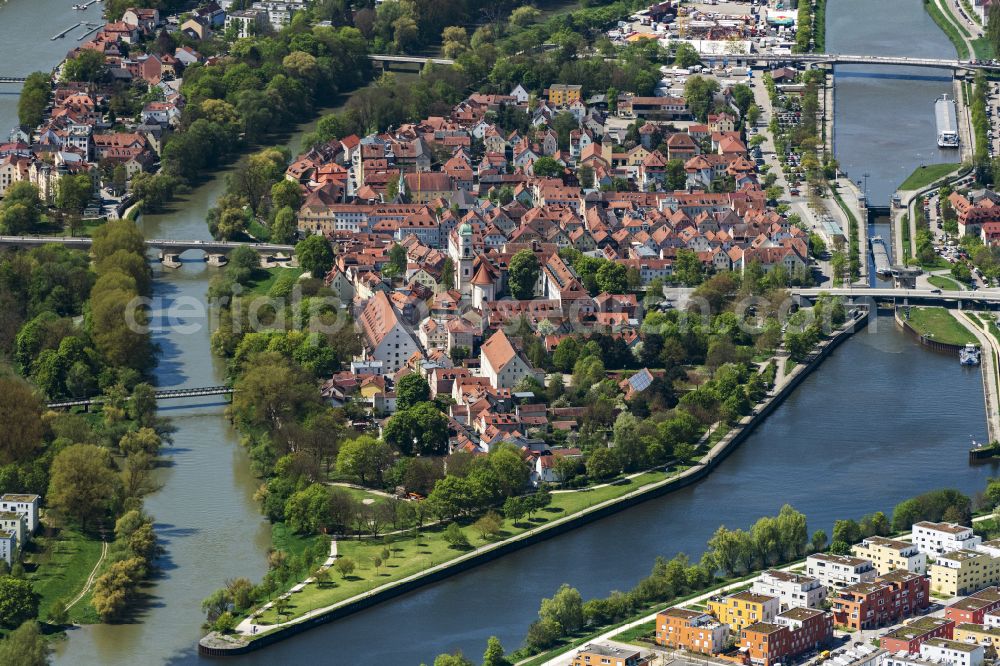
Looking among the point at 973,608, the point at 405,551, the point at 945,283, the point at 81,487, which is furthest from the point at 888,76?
the point at 973,608

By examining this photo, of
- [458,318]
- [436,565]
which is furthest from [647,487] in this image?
[458,318]

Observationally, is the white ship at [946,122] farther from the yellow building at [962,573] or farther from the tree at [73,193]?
the yellow building at [962,573]

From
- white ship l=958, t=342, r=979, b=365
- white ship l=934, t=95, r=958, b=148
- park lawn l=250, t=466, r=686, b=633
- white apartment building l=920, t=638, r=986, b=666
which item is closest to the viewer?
white apartment building l=920, t=638, r=986, b=666

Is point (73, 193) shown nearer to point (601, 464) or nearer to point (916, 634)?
point (601, 464)

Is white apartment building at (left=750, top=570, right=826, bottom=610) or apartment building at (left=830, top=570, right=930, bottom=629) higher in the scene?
white apartment building at (left=750, top=570, right=826, bottom=610)

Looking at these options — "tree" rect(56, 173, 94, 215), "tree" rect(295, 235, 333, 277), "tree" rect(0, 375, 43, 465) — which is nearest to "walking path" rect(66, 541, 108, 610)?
"tree" rect(0, 375, 43, 465)

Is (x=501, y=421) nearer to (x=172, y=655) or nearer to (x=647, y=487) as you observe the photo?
(x=647, y=487)

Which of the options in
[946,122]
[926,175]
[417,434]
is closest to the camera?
[417,434]

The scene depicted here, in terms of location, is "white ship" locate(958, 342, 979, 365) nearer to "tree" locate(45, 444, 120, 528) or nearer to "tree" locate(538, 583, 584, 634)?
"tree" locate(538, 583, 584, 634)

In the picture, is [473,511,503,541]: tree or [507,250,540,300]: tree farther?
[507,250,540,300]: tree
